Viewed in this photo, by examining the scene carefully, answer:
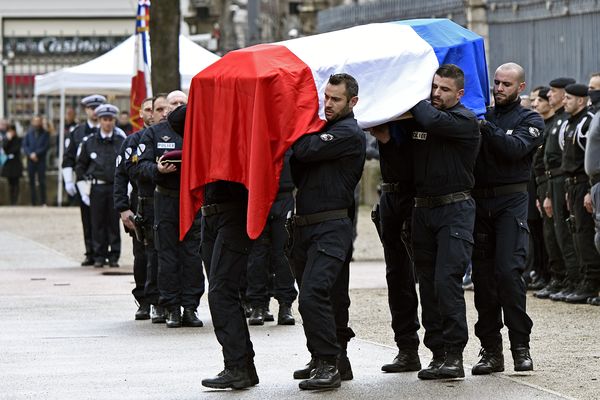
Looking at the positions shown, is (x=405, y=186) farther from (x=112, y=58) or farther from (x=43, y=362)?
(x=112, y=58)

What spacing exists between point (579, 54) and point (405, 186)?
39.3ft

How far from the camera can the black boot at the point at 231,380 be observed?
938cm

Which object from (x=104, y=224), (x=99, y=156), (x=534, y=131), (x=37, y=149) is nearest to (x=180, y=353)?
(x=534, y=131)

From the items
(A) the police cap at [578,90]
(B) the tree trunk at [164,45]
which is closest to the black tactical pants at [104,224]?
(B) the tree trunk at [164,45]

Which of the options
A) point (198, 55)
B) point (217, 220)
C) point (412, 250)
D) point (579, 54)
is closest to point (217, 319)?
point (217, 220)

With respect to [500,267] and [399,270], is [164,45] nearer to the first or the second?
[399,270]

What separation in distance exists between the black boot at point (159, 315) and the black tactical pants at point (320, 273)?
12.3 ft

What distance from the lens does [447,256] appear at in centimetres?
961

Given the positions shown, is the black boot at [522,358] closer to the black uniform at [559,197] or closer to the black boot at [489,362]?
the black boot at [489,362]

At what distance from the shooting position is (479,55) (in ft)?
33.4

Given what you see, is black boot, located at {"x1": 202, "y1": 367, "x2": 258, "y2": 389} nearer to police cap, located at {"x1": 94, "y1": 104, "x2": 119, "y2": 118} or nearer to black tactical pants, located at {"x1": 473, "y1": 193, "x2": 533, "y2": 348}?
black tactical pants, located at {"x1": 473, "y1": 193, "x2": 533, "y2": 348}

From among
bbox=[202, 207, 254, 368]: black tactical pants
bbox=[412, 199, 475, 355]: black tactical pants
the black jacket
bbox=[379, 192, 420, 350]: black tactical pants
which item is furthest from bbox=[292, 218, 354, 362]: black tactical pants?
the black jacket

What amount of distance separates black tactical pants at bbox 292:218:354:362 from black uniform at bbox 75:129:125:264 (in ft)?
30.1

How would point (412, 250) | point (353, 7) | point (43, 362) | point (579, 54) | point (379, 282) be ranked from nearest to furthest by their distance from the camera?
point (412, 250)
point (43, 362)
point (379, 282)
point (579, 54)
point (353, 7)
